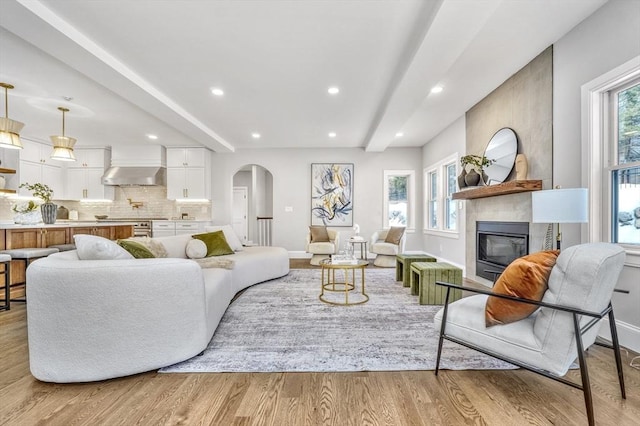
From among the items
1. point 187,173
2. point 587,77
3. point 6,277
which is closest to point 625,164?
point 587,77

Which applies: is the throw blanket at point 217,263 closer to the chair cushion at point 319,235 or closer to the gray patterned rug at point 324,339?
the gray patterned rug at point 324,339

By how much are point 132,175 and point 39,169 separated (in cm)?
186

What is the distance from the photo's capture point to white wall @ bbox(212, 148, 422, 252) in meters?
6.71

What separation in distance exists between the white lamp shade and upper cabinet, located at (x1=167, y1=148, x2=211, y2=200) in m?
6.22

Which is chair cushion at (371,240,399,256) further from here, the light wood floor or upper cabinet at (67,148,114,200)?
upper cabinet at (67,148,114,200)

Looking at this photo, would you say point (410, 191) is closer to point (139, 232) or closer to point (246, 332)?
point (246, 332)

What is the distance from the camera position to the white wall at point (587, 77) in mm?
2092

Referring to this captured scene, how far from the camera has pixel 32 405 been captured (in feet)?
5.05

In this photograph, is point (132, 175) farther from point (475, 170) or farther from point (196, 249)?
point (475, 170)

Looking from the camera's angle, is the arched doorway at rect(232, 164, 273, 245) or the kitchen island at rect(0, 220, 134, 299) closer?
the kitchen island at rect(0, 220, 134, 299)

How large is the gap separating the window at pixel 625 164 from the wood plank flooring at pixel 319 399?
1003 mm

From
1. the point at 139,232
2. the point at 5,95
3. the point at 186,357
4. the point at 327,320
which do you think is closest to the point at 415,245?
the point at 327,320

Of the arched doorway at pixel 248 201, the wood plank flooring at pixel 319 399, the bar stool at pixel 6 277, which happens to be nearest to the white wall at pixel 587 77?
the wood plank flooring at pixel 319 399

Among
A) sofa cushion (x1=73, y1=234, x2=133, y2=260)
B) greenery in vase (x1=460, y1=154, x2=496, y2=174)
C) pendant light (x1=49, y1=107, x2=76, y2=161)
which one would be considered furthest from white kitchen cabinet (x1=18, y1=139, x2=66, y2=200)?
greenery in vase (x1=460, y1=154, x2=496, y2=174)
